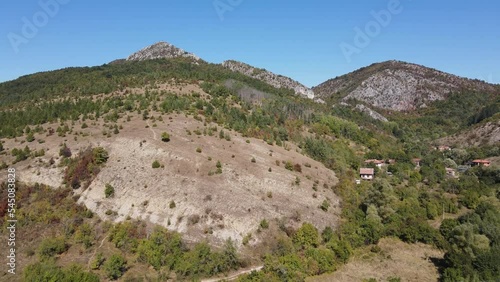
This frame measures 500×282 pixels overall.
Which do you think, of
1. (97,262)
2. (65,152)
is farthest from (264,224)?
(65,152)

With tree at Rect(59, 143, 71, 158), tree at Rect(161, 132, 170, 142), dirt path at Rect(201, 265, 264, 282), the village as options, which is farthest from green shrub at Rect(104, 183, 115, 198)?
the village

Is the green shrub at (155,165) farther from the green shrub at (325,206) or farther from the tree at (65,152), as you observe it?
the green shrub at (325,206)

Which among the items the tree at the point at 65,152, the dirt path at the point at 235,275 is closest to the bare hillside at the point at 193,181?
the tree at the point at 65,152

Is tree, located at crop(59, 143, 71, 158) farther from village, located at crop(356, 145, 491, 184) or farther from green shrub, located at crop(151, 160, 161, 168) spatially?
village, located at crop(356, 145, 491, 184)

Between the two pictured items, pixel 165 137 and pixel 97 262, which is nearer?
pixel 97 262

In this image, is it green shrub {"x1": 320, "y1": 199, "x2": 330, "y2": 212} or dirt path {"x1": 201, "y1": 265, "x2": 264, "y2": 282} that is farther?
green shrub {"x1": 320, "y1": 199, "x2": 330, "y2": 212}

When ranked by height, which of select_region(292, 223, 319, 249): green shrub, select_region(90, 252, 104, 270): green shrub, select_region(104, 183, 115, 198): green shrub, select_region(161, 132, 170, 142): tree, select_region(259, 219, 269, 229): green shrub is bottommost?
select_region(90, 252, 104, 270): green shrub

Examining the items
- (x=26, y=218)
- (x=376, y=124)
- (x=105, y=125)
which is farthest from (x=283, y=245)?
(x=376, y=124)

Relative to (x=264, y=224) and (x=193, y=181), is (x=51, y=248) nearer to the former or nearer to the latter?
(x=193, y=181)

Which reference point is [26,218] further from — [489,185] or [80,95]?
[489,185]
